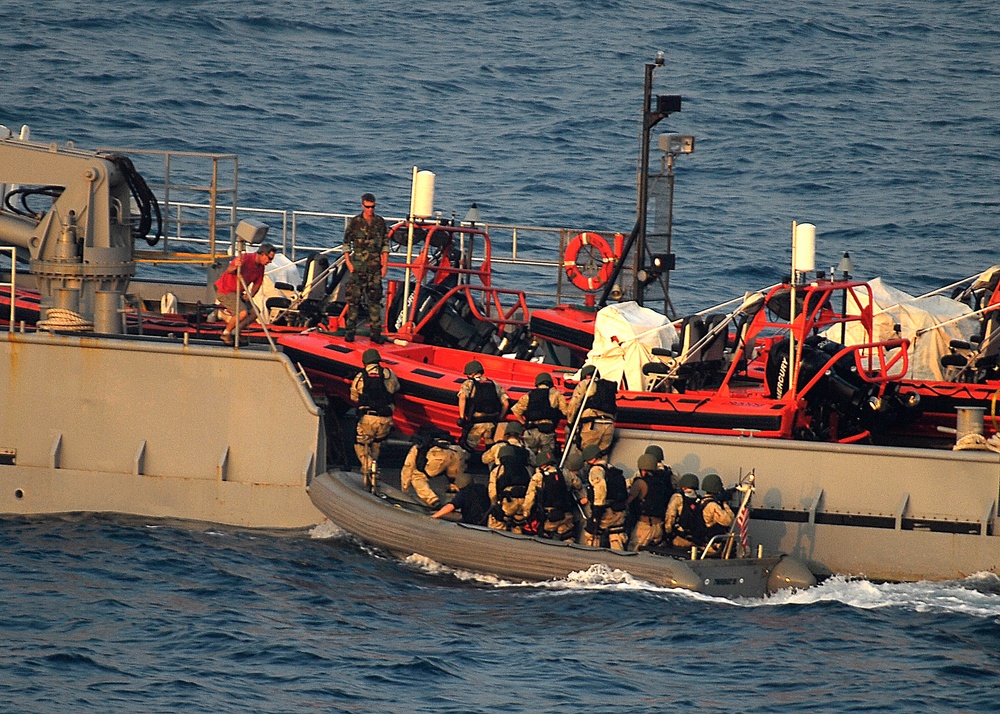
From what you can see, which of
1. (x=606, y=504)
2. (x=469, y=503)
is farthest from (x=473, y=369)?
(x=606, y=504)

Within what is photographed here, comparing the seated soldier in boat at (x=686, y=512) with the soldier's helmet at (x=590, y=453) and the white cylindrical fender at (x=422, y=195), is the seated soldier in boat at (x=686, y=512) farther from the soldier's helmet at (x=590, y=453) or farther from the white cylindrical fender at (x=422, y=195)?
the white cylindrical fender at (x=422, y=195)

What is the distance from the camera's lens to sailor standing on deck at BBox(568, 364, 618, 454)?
15008 millimetres

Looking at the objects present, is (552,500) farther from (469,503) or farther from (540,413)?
(540,413)

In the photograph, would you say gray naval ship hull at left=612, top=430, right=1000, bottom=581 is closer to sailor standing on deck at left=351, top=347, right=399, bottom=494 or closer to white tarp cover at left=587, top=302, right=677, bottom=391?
A: white tarp cover at left=587, top=302, right=677, bottom=391

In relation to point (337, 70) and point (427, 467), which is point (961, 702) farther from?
point (337, 70)

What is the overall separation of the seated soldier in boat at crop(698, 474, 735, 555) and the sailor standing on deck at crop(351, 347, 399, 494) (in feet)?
10.4

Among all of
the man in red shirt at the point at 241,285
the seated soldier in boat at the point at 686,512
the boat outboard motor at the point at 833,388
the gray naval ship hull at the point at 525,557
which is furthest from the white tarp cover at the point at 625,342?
the man in red shirt at the point at 241,285

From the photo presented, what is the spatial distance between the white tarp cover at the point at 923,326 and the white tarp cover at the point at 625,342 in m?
2.57

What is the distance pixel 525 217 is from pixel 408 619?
19310 millimetres

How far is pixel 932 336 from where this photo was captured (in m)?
17.3

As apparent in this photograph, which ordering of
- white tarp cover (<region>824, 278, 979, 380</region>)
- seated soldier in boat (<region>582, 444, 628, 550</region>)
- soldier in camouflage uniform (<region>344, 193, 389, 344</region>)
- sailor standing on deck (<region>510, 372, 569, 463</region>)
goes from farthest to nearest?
white tarp cover (<region>824, 278, 979, 380</region>) < soldier in camouflage uniform (<region>344, 193, 389, 344</region>) < sailor standing on deck (<region>510, 372, 569, 463</region>) < seated soldier in boat (<region>582, 444, 628, 550</region>)

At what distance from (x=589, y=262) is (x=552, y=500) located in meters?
4.88

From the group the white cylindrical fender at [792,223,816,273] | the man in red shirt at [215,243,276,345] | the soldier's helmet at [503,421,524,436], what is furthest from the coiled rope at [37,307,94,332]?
the white cylindrical fender at [792,223,816,273]

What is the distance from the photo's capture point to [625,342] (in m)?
16.0
